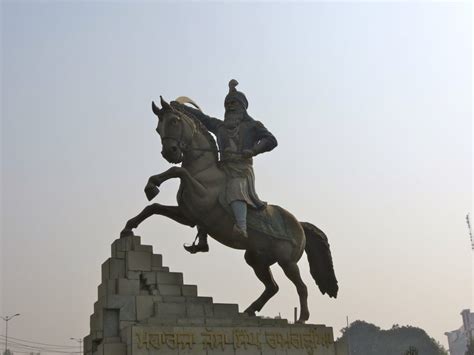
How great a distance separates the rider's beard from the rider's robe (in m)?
0.06

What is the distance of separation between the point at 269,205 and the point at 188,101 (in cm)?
252

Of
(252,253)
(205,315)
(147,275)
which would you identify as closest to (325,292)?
(252,253)

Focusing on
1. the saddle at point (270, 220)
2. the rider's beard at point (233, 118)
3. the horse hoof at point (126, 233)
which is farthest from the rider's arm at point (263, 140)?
the horse hoof at point (126, 233)

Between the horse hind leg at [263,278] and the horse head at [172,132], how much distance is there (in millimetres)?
2296

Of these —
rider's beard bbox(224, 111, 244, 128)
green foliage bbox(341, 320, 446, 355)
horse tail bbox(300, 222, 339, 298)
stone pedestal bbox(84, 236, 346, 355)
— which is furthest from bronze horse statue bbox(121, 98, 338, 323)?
green foliage bbox(341, 320, 446, 355)

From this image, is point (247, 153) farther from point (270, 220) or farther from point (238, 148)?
point (270, 220)

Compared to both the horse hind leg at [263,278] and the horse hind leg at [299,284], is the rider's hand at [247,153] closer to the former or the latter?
the horse hind leg at [263,278]

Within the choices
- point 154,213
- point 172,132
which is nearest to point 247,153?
point 172,132

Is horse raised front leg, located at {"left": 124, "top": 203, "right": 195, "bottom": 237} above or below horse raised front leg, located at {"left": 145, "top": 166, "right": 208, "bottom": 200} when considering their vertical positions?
below

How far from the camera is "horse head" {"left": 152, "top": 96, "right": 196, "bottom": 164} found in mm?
11109

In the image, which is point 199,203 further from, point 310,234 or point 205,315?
point 310,234

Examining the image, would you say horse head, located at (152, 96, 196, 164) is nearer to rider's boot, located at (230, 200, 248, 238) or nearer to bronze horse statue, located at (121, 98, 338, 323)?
bronze horse statue, located at (121, 98, 338, 323)

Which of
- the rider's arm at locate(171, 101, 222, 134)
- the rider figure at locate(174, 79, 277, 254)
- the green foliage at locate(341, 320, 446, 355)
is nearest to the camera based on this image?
the rider figure at locate(174, 79, 277, 254)

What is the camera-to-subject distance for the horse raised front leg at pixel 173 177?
35.9ft
